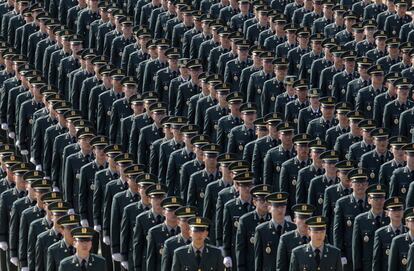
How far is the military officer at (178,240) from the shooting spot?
22.5 meters

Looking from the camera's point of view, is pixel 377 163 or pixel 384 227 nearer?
pixel 384 227

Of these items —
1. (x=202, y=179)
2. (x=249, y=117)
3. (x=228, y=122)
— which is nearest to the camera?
(x=202, y=179)

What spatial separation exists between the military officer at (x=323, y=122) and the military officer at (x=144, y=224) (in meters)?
4.75

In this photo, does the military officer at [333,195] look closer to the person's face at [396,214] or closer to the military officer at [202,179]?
the person's face at [396,214]

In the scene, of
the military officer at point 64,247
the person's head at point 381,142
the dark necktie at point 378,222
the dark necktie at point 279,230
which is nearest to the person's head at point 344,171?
the dark necktie at point 378,222

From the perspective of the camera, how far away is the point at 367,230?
2358 cm

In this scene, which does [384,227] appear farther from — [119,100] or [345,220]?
[119,100]

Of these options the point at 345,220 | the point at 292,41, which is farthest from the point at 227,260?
the point at 292,41

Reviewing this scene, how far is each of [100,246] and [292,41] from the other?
26.8ft

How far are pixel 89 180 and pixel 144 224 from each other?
2.86 metres

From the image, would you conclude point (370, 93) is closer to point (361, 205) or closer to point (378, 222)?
point (361, 205)

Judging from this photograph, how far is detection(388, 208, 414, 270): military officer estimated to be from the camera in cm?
2270

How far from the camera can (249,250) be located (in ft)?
77.8

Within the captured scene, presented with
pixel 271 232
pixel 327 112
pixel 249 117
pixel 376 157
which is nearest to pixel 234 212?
pixel 271 232
